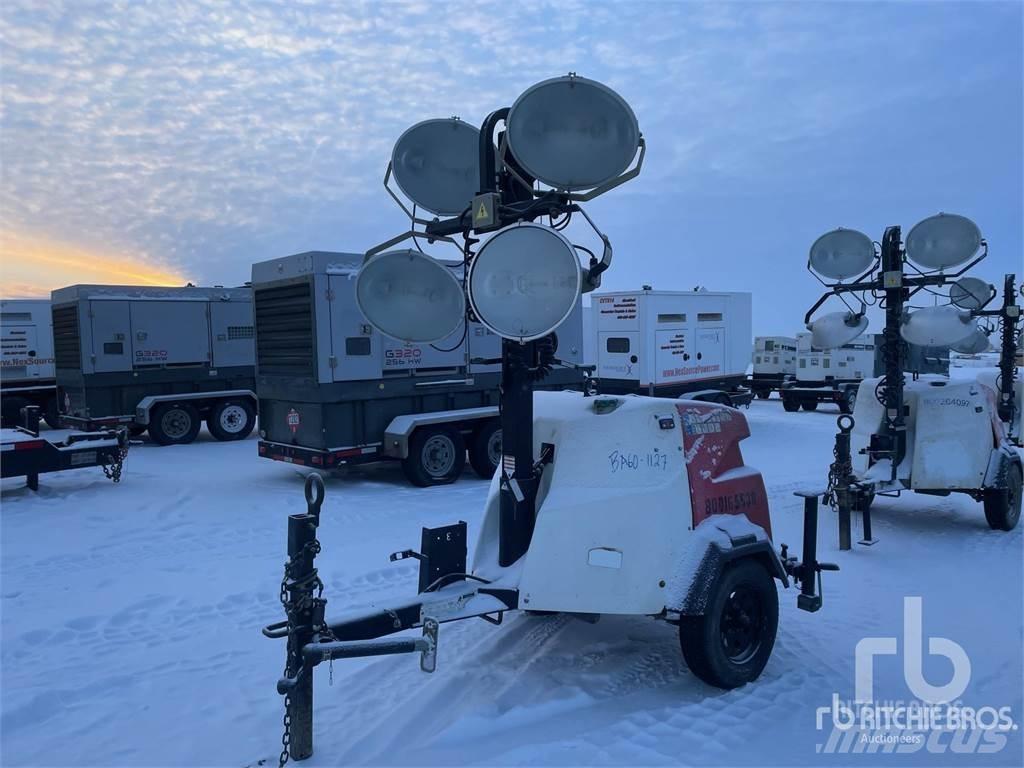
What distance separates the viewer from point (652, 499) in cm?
407

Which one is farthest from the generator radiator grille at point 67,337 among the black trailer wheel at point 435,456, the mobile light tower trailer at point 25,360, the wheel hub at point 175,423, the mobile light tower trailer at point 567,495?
the mobile light tower trailer at point 567,495

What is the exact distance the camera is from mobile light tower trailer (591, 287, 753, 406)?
48.7 ft

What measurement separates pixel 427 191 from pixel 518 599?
275 cm

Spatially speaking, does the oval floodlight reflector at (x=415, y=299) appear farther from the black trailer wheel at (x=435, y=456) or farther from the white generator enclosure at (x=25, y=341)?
the white generator enclosure at (x=25, y=341)

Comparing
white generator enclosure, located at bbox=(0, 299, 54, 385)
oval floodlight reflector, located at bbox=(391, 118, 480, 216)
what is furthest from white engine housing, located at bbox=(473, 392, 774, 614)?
white generator enclosure, located at bbox=(0, 299, 54, 385)

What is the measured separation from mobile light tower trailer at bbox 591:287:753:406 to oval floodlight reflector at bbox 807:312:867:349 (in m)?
5.70

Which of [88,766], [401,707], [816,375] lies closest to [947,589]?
[401,707]

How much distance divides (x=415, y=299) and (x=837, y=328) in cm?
572

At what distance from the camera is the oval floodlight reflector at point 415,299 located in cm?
483

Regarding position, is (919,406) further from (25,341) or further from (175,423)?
(25,341)

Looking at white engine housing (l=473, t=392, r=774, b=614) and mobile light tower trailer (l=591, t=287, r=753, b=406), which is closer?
white engine housing (l=473, t=392, r=774, b=614)

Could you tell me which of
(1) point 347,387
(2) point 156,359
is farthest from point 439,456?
(2) point 156,359

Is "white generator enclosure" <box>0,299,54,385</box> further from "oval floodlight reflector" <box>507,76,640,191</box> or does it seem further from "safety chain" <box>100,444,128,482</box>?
"oval floodlight reflector" <box>507,76,640,191</box>

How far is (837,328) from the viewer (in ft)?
28.1
